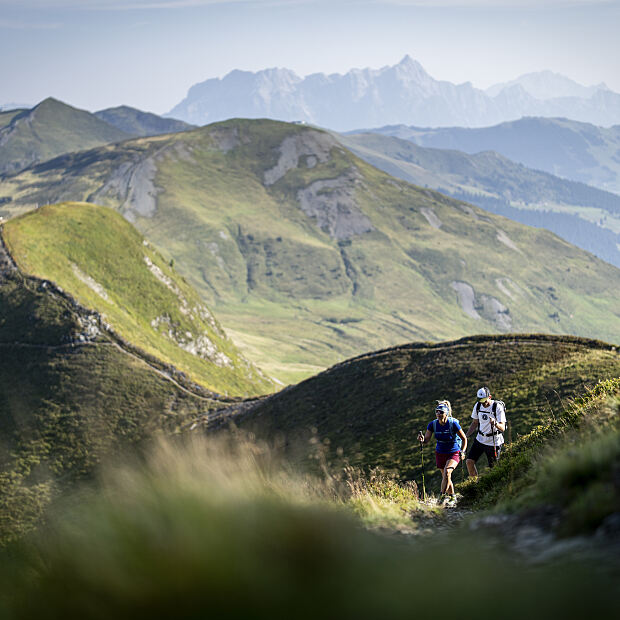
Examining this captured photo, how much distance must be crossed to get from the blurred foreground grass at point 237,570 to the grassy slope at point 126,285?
208 feet

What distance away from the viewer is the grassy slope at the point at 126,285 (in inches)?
2943

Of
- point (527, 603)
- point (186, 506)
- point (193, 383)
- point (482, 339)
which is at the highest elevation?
point (186, 506)

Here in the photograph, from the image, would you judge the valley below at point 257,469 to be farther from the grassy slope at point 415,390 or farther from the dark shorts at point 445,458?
the dark shorts at point 445,458

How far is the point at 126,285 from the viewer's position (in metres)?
90.8

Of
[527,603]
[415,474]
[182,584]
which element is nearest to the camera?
[527,603]

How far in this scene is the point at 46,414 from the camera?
51.0 meters

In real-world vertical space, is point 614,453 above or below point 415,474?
above

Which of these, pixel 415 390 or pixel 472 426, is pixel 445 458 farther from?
pixel 415 390

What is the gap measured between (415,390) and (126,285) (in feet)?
217

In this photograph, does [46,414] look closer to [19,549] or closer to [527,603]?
[19,549]

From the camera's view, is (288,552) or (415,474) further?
(415,474)

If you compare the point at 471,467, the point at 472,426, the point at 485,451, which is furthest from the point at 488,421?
the point at 471,467

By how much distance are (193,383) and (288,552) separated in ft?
197

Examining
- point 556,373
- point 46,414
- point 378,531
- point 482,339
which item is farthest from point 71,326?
point 378,531
